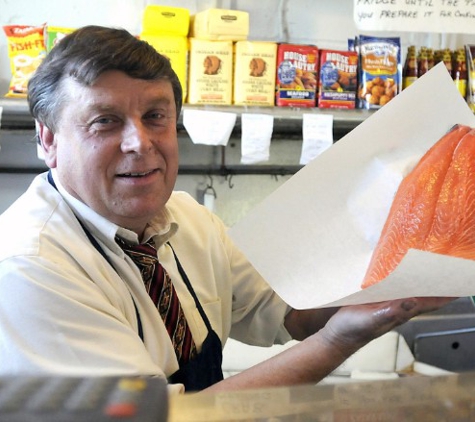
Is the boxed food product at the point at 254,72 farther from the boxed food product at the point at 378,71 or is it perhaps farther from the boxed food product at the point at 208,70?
the boxed food product at the point at 378,71

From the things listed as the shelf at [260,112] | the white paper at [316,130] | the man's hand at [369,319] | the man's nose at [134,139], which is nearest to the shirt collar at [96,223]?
the man's nose at [134,139]

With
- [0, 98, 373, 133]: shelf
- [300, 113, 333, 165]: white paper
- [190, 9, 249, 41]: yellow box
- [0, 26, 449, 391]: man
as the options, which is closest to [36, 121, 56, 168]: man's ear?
[0, 26, 449, 391]: man

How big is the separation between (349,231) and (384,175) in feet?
0.33

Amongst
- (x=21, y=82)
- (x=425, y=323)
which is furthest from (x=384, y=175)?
(x=425, y=323)

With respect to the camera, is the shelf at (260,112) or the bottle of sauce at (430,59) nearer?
the shelf at (260,112)

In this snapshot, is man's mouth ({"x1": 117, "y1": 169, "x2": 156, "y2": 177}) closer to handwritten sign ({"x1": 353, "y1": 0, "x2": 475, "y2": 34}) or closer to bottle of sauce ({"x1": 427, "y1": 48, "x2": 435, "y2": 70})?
handwritten sign ({"x1": 353, "y1": 0, "x2": 475, "y2": 34})

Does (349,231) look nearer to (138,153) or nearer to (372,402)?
(138,153)

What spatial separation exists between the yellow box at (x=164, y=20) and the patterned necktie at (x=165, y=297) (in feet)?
3.09

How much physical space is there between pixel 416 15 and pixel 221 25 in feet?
2.08

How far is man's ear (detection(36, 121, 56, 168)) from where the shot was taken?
111cm

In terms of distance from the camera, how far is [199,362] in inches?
43.4

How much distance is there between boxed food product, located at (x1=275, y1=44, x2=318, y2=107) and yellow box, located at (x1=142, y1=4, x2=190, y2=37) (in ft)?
1.05

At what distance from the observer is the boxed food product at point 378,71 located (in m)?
1.95

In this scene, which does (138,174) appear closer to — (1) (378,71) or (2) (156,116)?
(2) (156,116)
